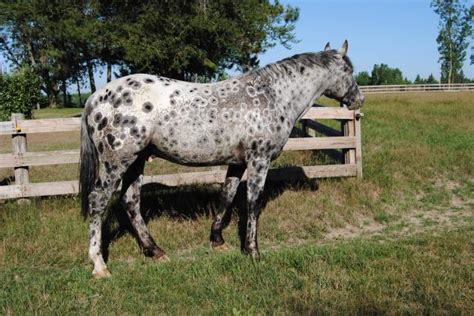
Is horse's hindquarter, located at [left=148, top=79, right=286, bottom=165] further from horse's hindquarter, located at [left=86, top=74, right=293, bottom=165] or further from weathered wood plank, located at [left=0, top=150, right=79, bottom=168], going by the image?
weathered wood plank, located at [left=0, top=150, right=79, bottom=168]

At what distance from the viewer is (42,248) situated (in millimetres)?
5562

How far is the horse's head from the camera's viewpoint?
5926 mm

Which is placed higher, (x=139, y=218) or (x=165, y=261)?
(x=139, y=218)

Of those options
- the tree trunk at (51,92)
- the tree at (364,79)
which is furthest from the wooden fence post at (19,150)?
the tree at (364,79)

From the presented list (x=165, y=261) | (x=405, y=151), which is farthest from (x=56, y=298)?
(x=405, y=151)

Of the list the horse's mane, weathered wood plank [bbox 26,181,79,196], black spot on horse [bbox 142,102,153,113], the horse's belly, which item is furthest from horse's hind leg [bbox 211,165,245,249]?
weathered wood plank [bbox 26,181,79,196]

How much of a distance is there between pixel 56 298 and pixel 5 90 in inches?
981

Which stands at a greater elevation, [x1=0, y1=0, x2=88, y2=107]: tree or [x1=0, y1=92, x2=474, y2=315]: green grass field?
[x1=0, y1=0, x2=88, y2=107]: tree

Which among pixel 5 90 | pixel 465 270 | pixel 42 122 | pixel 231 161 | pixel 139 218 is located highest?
pixel 5 90

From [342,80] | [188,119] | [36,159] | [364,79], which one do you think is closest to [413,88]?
[364,79]

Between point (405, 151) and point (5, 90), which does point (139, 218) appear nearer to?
point (405, 151)

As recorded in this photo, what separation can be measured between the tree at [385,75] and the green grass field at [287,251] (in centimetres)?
8248

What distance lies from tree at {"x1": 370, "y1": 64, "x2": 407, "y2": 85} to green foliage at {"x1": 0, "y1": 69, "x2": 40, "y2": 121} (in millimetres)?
70891

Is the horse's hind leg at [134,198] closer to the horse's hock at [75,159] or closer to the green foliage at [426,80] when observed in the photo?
the horse's hock at [75,159]
